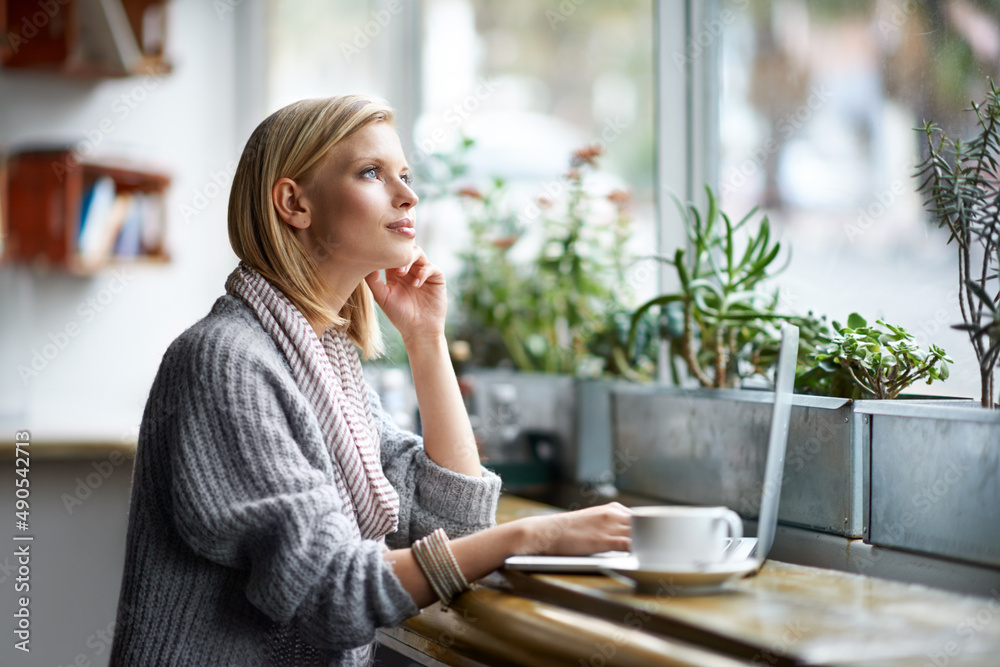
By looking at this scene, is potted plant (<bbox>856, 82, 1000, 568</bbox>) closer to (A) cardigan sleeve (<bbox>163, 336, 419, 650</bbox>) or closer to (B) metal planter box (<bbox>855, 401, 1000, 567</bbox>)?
(B) metal planter box (<bbox>855, 401, 1000, 567</bbox>)

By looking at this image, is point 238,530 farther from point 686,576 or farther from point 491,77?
point 491,77

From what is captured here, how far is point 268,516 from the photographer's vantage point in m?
1.03

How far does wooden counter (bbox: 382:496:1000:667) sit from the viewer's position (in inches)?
33.1

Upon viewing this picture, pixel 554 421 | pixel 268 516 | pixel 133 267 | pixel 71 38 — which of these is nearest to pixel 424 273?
pixel 268 516

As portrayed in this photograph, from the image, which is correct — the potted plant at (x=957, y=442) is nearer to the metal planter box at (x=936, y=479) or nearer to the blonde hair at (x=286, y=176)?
the metal planter box at (x=936, y=479)

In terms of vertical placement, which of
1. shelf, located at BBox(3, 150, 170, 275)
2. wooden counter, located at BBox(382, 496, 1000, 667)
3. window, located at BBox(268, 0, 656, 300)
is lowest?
wooden counter, located at BBox(382, 496, 1000, 667)

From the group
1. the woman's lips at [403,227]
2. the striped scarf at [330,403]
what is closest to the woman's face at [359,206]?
the woman's lips at [403,227]

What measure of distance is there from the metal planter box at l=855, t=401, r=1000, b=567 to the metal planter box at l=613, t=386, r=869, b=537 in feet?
0.13

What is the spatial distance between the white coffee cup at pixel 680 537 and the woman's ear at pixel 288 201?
24.2 inches

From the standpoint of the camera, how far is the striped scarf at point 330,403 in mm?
1212

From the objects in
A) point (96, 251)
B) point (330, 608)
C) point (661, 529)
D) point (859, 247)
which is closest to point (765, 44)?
point (859, 247)

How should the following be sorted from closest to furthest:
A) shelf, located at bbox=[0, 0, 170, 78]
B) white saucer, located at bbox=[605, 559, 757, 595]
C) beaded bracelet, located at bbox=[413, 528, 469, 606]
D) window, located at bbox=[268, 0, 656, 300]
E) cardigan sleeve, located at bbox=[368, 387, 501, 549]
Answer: white saucer, located at bbox=[605, 559, 757, 595] → beaded bracelet, located at bbox=[413, 528, 469, 606] → cardigan sleeve, located at bbox=[368, 387, 501, 549] → window, located at bbox=[268, 0, 656, 300] → shelf, located at bbox=[0, 0, 170, 78]

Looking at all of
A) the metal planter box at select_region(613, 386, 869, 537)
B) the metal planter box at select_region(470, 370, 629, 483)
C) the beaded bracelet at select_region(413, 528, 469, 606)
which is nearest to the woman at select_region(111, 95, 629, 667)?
the beaded bracelet at select_region(413, 528, 469, 606)

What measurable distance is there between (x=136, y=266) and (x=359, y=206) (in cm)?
279
